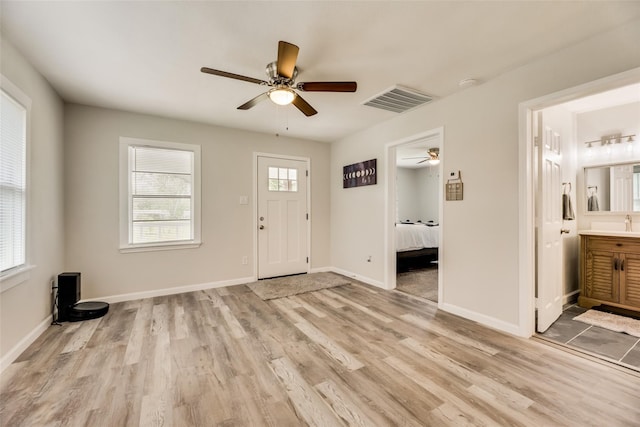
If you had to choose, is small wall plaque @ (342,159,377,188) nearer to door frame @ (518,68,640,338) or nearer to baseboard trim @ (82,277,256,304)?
door frame @ (518,68,640,338)

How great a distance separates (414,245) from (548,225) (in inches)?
107

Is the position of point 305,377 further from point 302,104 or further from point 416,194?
point 416,194

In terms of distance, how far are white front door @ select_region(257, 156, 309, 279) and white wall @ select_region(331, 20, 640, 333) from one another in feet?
7.09

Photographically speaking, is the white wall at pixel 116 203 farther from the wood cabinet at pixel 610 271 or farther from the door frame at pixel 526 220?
the wood cabinet at pixel 610 271

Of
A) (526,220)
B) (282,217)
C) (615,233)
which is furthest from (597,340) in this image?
(282,217)

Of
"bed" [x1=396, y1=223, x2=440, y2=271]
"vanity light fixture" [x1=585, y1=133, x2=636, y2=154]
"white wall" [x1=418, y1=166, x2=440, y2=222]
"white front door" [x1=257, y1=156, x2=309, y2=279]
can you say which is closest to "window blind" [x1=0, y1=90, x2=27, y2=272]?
"white front door" [x1=257, y1=156, x2=309, y2=279]

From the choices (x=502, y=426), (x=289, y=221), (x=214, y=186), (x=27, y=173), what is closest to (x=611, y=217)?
(x=502, y=426)

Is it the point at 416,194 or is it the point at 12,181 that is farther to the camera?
the point at 416,194

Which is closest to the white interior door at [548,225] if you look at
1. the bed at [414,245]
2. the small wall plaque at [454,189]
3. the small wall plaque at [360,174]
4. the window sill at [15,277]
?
the small wall plaque at [454,189]

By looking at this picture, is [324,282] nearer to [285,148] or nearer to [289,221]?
[289,221]

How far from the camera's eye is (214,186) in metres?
4.25

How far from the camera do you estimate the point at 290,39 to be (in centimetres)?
211

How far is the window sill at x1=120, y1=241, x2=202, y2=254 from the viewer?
144 inches

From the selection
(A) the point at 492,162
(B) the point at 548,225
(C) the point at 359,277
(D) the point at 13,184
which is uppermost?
(A) the point at 492,162
